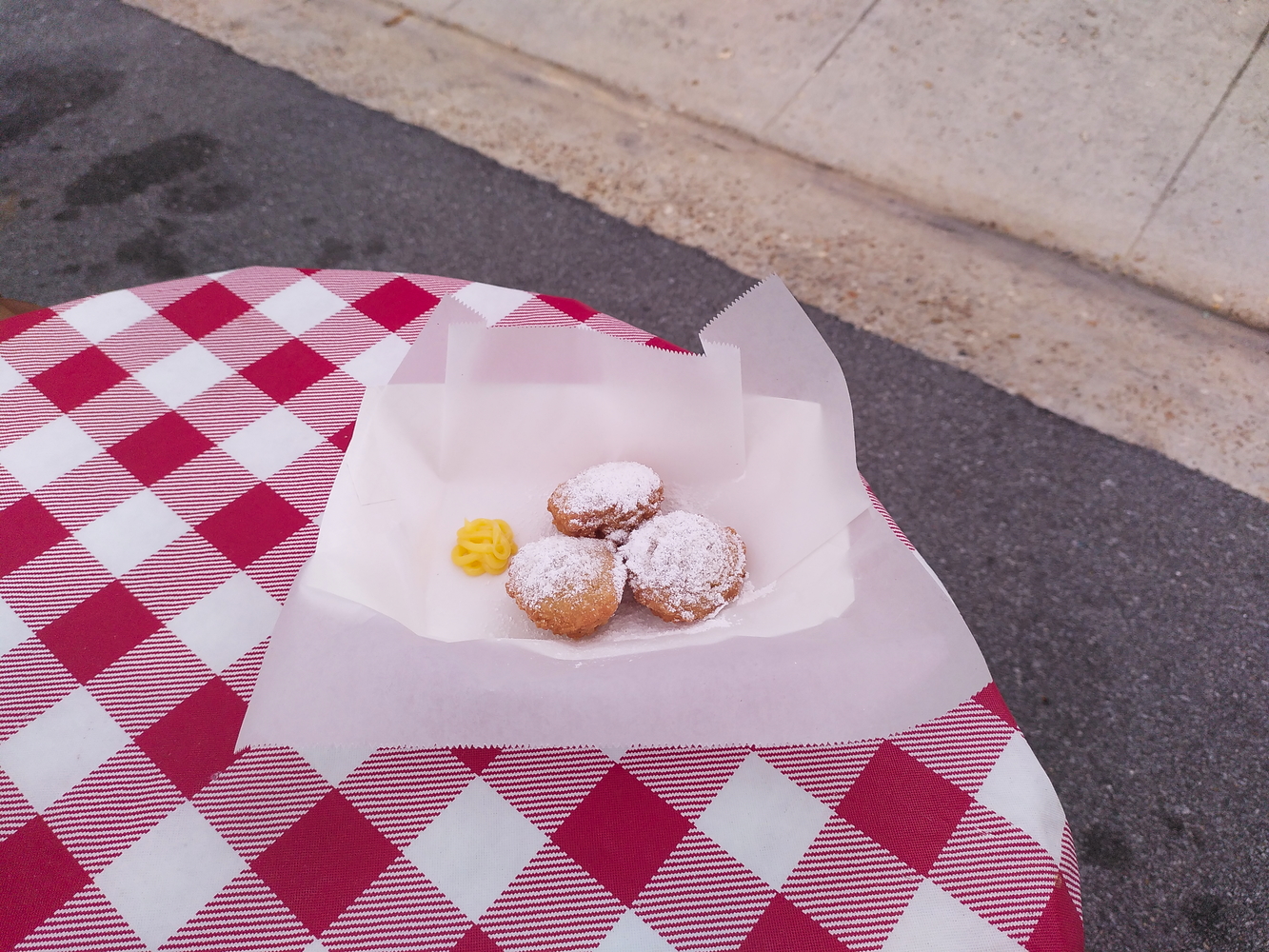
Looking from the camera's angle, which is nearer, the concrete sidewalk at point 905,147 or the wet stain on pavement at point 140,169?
the concrete sidewalk at point 905,147

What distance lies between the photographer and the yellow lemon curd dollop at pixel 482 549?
1.21 m

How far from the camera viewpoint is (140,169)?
11.5 feet

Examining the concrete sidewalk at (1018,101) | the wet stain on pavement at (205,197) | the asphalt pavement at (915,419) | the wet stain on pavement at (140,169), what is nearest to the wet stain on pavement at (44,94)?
the asphalt pavement at (915,419)

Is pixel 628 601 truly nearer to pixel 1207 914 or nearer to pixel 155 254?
pixel 1207 914

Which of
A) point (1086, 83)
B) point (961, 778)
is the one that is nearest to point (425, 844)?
point (961, 778)

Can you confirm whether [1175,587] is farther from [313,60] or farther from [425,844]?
[313,60]

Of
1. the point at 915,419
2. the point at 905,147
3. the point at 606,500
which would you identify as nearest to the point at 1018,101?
the point at 905,147

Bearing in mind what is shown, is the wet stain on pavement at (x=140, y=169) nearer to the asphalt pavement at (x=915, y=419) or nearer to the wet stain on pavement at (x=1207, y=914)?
the asphalt pavement at (x=915, y=419)

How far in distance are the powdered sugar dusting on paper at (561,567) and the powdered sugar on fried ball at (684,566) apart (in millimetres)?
30

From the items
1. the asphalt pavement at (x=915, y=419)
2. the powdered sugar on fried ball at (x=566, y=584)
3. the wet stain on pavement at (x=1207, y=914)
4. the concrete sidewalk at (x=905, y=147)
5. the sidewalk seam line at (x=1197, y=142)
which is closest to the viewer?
the powdered sugar on fried ball at (x=566, y=584)

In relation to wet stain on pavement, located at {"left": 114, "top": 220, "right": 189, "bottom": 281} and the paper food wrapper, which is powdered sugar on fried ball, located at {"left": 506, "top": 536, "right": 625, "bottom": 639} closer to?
the paper food wrapper

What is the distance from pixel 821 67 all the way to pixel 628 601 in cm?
311

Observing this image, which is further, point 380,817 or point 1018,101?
point 1018,101

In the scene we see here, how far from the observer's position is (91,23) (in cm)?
420
